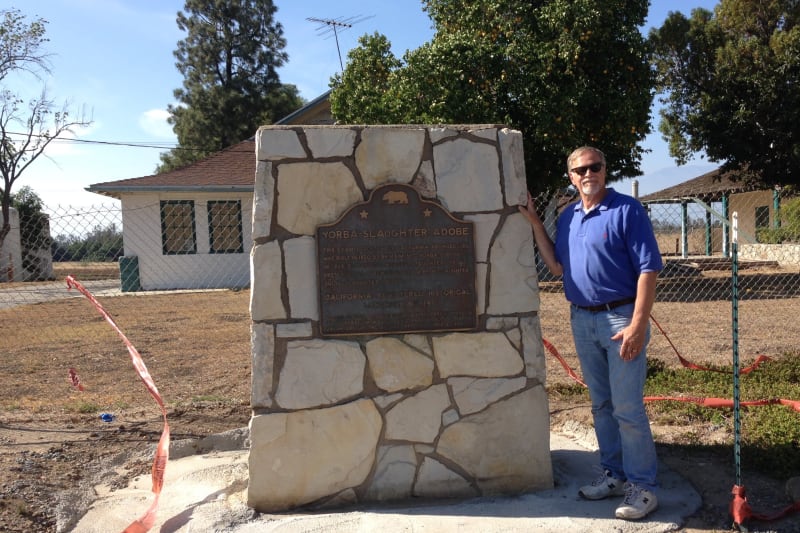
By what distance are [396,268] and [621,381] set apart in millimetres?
1264

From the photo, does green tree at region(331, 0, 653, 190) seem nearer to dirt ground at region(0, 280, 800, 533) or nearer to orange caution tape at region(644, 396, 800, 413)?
dirt ground at region(0, 280, 800, 533)

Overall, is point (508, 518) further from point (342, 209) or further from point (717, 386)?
point (717, 386)

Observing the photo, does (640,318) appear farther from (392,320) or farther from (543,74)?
(543,74)

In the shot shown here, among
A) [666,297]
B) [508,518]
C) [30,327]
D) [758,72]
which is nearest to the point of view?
[508,518]

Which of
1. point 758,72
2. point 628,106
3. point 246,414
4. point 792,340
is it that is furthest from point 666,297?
point 246,414

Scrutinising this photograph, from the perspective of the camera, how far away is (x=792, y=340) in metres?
7.76

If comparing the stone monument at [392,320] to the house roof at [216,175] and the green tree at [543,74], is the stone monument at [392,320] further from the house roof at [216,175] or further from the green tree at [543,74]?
the house roof at [216,175]

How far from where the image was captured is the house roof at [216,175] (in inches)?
632

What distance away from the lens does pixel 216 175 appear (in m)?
17.4

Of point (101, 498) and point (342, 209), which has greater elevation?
point (342, 209)

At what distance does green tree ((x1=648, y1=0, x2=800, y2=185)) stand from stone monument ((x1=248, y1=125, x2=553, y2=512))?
13.7m

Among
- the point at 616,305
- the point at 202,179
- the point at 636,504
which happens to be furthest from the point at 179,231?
the point at 636,504

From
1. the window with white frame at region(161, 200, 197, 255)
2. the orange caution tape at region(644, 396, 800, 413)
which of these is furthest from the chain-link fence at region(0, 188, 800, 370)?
the orange caution tape at region(644, 396, 800, 413)

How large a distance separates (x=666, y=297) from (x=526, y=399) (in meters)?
10.3
